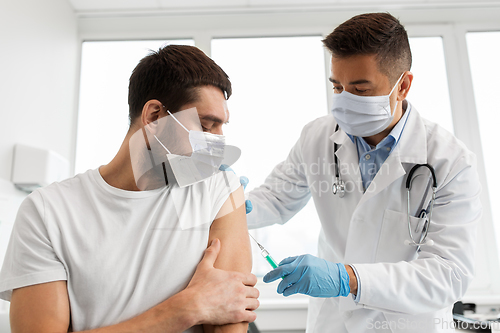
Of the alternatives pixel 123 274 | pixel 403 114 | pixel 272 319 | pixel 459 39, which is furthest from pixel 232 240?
pixel 459 39

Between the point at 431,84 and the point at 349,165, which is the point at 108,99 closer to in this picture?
the point at 349,165

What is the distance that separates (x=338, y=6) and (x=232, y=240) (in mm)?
2381

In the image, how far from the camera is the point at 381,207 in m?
1.29

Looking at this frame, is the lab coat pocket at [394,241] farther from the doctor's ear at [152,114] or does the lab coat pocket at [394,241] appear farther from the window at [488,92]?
the window at [488,92]

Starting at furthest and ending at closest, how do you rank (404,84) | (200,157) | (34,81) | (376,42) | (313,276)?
(34,81), (404,84), (376,42), (313,276), (200,157)

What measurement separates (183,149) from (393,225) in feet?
2.89

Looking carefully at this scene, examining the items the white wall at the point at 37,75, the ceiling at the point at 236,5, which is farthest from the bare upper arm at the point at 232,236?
the ceiling at the point at 236,5

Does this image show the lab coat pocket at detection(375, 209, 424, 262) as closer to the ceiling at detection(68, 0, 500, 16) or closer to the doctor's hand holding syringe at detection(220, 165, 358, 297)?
the doctor's hand holding syringe at detection(220, 165, 358, 297)

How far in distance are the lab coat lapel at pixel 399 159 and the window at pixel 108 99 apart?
79cm

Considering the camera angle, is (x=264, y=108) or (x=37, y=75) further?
(x=37, y=75)

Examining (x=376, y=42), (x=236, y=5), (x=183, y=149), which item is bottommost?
(x=183, y=149)

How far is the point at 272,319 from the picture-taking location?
7.39 ft

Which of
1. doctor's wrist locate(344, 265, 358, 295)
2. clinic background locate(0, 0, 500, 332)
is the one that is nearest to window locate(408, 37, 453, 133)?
clinic background locate(0, 0, 500, 332)

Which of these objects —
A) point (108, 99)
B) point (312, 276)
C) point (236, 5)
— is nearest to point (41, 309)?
point (108, 99)
